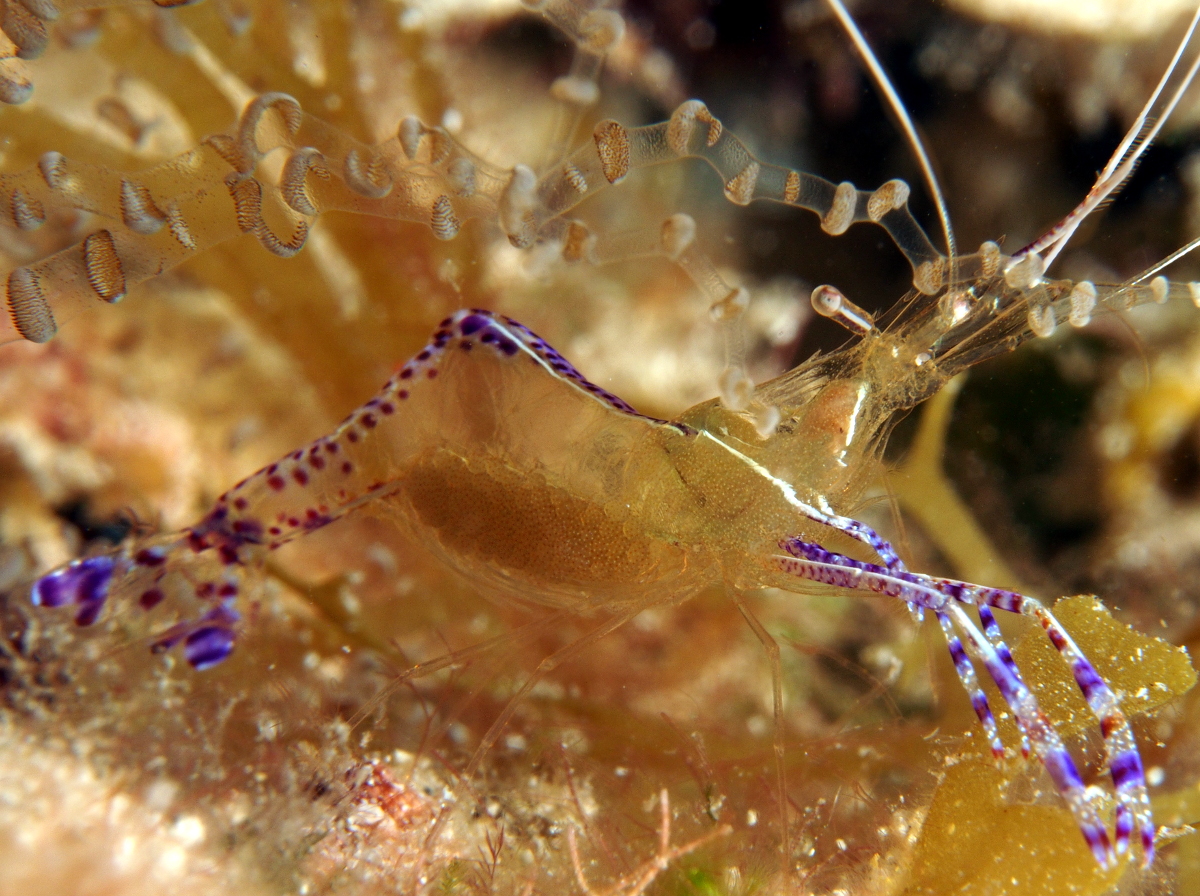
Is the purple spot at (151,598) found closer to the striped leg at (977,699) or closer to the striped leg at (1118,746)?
the striped leg at (977,699)

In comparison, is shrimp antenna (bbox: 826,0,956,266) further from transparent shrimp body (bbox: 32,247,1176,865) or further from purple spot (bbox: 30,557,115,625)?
purple spot (bbox: 30,557,115,625)

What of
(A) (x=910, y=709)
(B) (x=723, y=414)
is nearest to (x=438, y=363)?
(B) (x=723, y=414)

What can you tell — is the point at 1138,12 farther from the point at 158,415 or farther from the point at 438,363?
the point at 158,415

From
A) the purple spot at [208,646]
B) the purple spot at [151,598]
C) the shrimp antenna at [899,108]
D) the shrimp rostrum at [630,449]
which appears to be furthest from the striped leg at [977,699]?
the purple spot at [151,598]

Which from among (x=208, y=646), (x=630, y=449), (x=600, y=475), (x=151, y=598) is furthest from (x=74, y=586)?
(x=630, y=449)

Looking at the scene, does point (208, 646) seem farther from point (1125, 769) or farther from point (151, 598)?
point (1125, 769)
